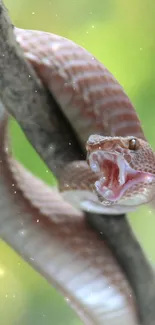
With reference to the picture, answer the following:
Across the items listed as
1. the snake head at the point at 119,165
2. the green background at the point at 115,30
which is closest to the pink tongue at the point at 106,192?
the snake head at the point at 119,165

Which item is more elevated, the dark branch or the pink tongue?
the dark branch

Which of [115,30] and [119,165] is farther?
[115,30]

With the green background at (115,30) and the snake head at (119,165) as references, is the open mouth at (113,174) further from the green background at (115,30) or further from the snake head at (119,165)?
the green background at (115,30)

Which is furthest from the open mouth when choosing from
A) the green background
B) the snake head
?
the green background

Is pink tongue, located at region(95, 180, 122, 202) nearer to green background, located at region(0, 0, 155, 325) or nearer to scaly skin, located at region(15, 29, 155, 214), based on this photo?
scaly skin, located at region(15, 29, 155, 214)

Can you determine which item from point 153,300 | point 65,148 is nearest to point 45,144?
point 65,148

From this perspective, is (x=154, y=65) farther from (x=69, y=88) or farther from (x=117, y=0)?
(x=69, y=88)

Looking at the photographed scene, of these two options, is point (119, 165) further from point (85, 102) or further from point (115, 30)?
point (115, 30)

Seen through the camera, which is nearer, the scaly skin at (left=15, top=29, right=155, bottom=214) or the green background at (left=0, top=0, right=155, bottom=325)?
the scaly skin at (left=15, top=29, right=155, bottom=214)

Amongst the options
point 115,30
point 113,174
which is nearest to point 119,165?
point 113,174
